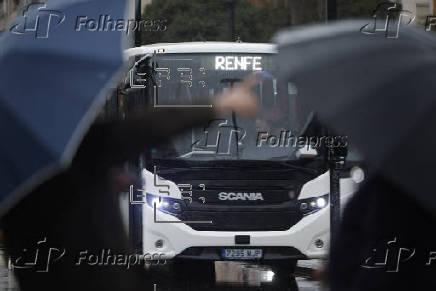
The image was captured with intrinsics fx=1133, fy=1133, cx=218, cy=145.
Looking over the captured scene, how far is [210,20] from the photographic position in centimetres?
3934

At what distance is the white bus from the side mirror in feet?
0.03

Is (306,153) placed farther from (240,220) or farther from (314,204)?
(240,220)

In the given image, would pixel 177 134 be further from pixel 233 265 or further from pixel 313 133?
pixel 233 265

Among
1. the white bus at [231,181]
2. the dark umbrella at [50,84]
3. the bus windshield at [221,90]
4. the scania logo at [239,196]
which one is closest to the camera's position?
the dark umbrella at [50,84]

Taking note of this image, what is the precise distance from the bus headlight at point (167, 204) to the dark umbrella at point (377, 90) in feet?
28.3

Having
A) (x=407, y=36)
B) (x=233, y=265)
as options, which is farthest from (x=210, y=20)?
(x=407, y=36)

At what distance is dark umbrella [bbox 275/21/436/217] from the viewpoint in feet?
9.59

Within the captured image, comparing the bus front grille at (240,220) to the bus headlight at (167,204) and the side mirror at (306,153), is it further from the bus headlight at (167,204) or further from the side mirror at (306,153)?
the side mirror at (306,153)

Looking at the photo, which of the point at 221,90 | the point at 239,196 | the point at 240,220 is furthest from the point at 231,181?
the point at 221,90

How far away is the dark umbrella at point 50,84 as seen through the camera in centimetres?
304

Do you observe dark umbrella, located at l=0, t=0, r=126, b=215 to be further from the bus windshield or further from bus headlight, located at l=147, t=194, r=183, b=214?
bus headlight, located at l=147, t=194, r=183, b=214

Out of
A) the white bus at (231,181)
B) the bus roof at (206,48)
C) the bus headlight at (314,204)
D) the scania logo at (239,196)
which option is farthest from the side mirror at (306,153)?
the bus roof at (206,48)

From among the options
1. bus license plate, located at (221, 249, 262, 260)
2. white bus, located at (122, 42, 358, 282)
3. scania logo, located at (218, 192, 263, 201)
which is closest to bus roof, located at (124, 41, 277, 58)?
white bus, located at (122, 42, 358, 282)

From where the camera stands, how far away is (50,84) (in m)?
3.05
